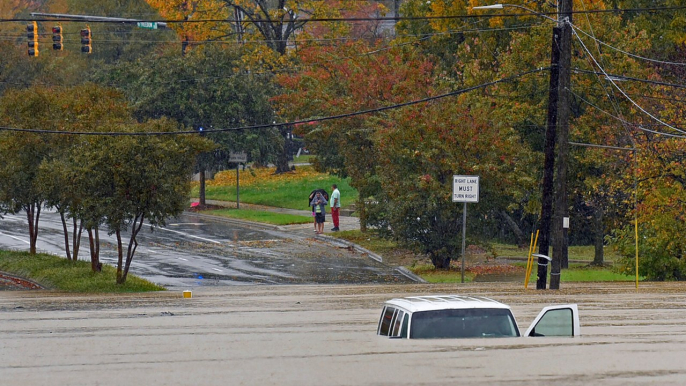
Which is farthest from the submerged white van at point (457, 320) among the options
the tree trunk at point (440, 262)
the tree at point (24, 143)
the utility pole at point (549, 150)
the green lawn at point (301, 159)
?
the green lawn at point (301, 159)

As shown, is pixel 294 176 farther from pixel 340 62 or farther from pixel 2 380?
pixel 2 380

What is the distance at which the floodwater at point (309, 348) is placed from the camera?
31.9 ft

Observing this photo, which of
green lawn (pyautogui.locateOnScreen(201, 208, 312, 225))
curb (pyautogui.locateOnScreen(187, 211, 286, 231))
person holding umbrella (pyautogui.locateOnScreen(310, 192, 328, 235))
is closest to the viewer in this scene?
person holding umbrella (pyautogui.locateOnScreen(310, 192, 328, 235))

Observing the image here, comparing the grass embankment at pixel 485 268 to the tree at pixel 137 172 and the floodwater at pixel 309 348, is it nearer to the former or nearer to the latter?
the tree at pixel 137 172

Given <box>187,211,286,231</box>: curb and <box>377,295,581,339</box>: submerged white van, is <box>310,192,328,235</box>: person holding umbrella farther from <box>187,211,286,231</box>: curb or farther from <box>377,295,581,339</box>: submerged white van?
<box>377,295,581,339</box>: submerged white van

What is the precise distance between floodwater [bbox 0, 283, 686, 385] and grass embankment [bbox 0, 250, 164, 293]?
20.7ft

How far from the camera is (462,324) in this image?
11383mm

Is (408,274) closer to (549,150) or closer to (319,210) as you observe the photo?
(549,150)

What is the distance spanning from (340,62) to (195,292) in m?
22.7

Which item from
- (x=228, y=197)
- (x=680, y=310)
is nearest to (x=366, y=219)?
(x=680, y=310)

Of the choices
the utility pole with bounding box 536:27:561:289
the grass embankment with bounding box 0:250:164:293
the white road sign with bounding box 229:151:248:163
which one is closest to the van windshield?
the utility pole with bounding box 536:27:561:289

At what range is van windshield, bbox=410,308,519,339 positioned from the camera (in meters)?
11.4

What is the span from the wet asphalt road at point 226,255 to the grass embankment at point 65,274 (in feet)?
4.60

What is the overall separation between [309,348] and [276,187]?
1804 inches
